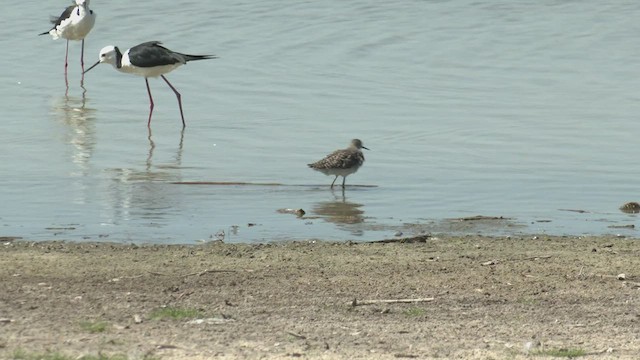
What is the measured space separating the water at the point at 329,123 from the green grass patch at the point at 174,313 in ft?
7.80

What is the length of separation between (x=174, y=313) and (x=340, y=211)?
3.90m

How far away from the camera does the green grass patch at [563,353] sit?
648 centimetres

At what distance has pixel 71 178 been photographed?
12.1 m

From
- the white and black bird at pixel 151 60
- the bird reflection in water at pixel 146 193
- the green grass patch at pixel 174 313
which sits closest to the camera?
the green grass patch at pixel 174 313

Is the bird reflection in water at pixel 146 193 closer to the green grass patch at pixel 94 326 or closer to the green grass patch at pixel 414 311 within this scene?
the green grass patch at pixel 414 311

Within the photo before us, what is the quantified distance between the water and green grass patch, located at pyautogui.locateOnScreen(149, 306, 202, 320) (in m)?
2.38

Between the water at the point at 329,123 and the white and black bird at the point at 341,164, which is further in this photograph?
the white and black bird at the point at 341,164

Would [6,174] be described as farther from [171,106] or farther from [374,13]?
[374,13]

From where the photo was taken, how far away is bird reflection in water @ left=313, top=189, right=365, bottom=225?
Result: 1059 centimetres

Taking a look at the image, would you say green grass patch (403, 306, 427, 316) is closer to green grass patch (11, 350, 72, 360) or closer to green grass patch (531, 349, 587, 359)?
green grass patch (531, 349, 587, 359)

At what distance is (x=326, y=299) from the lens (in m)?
7.74

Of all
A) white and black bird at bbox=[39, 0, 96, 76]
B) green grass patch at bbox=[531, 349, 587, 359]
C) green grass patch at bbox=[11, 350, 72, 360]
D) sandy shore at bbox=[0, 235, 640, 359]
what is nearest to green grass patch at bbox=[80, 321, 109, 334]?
sandy shore at bbox=[0, 235, 640, 359]

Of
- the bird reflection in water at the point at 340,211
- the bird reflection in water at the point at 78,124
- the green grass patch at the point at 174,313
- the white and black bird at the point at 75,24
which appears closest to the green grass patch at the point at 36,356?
the green grass patch at the point at 174,313

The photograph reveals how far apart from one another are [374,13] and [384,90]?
7454 millimetres
